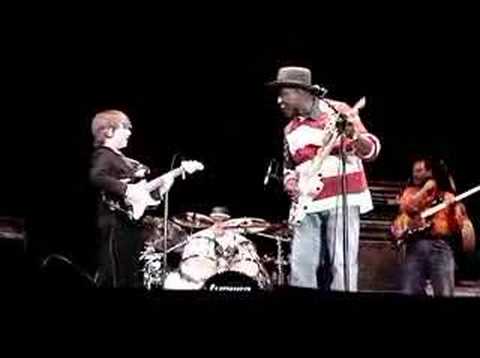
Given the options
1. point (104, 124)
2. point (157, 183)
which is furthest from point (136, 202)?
point (104, 124)

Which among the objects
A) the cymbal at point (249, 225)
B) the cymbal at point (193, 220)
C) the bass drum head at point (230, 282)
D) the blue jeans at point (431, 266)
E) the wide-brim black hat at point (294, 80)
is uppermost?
the wide-brim black hat at point (294, 80)

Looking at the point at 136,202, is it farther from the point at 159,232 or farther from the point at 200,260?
the point at 159,232

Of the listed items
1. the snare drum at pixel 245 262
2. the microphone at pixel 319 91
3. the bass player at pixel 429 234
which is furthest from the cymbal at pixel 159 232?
the microphone at pixel 319 91

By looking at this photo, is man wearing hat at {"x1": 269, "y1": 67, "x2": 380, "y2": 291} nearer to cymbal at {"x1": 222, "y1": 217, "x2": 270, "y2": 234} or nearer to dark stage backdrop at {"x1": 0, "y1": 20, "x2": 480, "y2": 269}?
cymbal at {"x1": 222, "y1": 217, "x2": 270, "y2": 234}

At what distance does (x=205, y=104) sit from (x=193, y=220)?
1547 millimetres

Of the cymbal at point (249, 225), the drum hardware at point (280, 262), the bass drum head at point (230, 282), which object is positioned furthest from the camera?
the drum hardware at point (280, 262)

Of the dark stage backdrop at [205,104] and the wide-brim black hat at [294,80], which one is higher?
the dark stage backdrop at [205,104]

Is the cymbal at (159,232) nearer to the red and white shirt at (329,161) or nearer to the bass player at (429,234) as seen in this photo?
the bass player at (429,234)

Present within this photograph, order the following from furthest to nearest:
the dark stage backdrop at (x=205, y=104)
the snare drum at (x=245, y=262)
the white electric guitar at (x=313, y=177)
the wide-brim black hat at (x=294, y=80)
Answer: the dark stage backdrop at (x=205, y=104) < the snare drum at (x=245, y=262) < the wide-brim black hat at (x=294, y=80) < the white electric guitar at (x=313, y=177)

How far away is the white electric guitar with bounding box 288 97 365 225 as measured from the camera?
20.5 feet

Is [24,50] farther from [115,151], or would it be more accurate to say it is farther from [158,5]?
[115,151]

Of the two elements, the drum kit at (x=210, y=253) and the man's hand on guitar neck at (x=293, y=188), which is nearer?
the man's hand on guitar neck at (x=293, y=188)

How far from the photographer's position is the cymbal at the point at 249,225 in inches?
320

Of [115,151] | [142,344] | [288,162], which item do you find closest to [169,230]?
[115,151]
